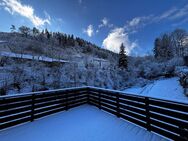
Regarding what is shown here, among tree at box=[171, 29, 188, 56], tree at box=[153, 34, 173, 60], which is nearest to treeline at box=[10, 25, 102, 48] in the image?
tree at box=[153, 34, 173, 60]

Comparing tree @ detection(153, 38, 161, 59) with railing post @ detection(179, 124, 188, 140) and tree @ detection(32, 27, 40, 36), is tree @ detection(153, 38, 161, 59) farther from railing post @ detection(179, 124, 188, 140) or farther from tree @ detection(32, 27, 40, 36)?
tree @ detection(32, 27, 40, 36)

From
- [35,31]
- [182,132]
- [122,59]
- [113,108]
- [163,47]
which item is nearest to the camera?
[182,132]

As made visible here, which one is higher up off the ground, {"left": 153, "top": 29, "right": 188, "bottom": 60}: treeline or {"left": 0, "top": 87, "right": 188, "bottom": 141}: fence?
{"left": 153, "top": 29, "right": 188, "bottom": 60}: treeline

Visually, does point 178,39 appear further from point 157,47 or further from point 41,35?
point 41,35

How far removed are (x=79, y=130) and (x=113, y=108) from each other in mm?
1239

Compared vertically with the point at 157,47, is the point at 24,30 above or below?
above

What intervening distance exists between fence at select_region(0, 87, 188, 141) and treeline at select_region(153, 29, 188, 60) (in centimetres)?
2881

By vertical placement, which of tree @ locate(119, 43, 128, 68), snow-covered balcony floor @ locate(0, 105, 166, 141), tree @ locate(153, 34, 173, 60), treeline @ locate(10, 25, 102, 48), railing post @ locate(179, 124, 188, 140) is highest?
treeline @ locate(10, 25, 102, 48)

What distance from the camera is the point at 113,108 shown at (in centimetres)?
388

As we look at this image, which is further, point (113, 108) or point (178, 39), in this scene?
point (178, 39)

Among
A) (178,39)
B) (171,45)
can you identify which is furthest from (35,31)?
(178,39)

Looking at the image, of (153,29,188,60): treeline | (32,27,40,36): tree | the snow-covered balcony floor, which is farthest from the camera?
(32,27,40,36): tree

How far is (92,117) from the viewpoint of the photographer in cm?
379

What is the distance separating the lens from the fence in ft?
8.08
